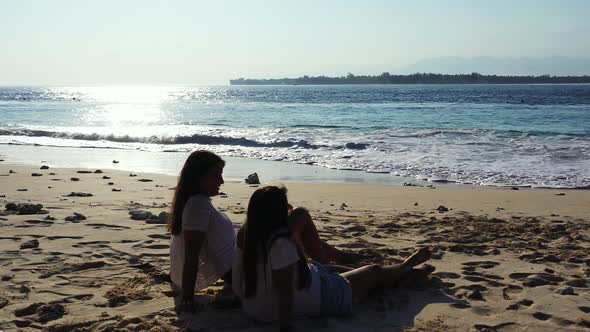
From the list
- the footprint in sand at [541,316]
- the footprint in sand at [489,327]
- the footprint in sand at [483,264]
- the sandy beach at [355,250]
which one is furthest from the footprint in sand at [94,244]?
the footprint in sand at [541,316]

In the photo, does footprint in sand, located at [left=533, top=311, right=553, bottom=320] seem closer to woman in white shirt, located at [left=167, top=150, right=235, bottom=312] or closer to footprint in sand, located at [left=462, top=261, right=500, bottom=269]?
footprint in sand, located at [left=462, top=261, right=500, bottom=269]

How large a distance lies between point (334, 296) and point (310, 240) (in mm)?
752

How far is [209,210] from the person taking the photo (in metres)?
4.23

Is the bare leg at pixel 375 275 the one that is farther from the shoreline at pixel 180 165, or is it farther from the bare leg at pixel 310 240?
the shoreline at pixel 180 165

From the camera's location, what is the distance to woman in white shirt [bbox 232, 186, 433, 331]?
3.67 meters

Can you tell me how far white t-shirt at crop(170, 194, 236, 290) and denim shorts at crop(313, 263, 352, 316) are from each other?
0.73 metres

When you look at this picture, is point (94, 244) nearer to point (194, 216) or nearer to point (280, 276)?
point (194, 216)

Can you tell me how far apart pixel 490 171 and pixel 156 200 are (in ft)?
23.8

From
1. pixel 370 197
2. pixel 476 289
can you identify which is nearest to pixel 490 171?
pixel 370 197

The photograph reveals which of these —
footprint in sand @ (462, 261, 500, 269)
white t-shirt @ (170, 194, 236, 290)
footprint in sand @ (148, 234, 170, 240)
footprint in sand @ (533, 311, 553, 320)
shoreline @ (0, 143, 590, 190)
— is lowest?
shoreline @ (0, 143, 590, 190)

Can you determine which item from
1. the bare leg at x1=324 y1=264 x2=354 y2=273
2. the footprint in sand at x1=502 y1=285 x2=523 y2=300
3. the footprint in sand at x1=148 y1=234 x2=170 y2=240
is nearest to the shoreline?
the footprint in sand at x1=148 y1=234 x2=170 y2=240

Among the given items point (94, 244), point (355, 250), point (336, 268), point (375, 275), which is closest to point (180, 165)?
point (94, 244)

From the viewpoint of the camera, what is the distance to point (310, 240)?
188 inches

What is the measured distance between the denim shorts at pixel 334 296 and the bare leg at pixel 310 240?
1.79ft
